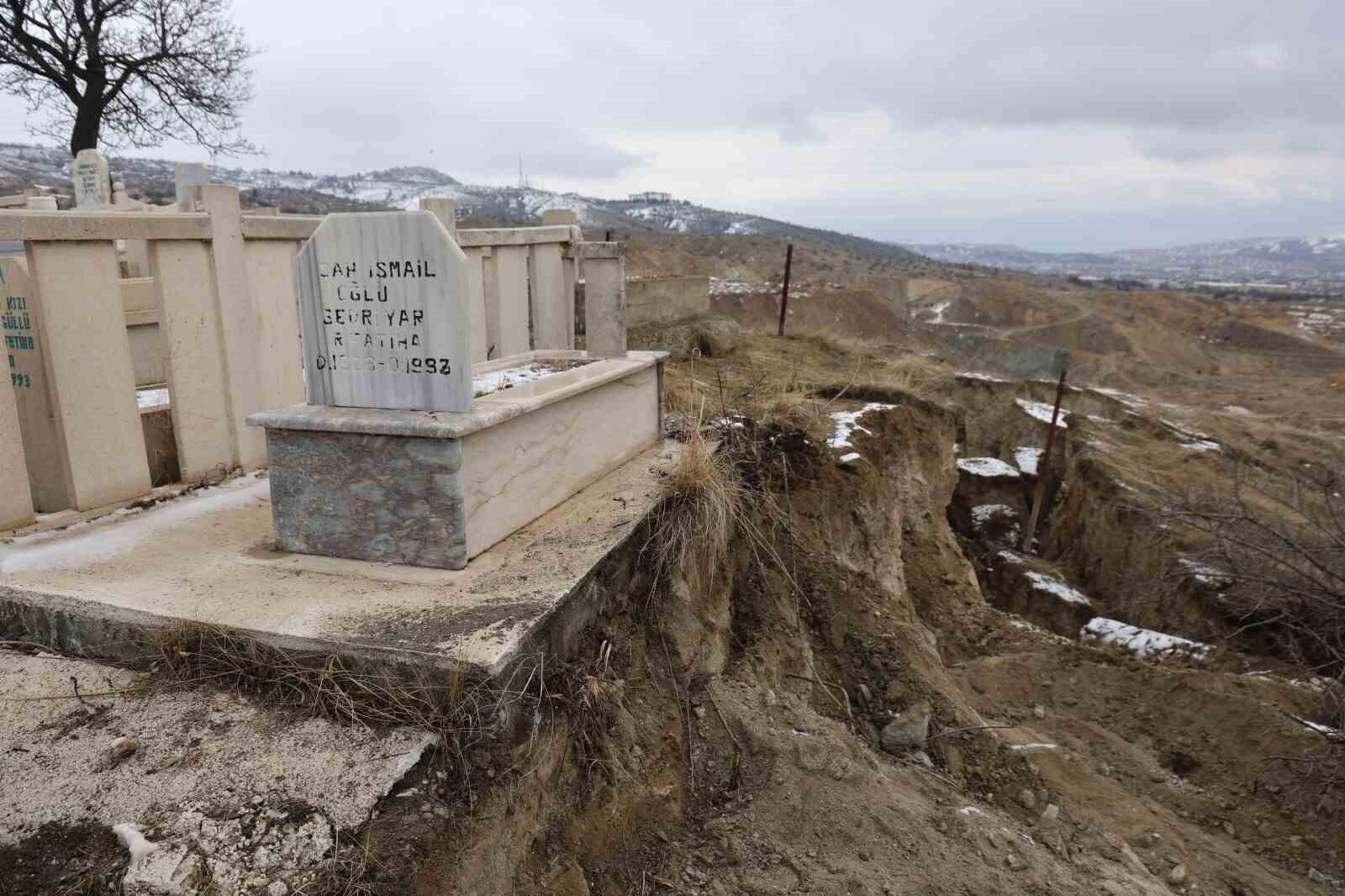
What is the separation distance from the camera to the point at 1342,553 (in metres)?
7.75

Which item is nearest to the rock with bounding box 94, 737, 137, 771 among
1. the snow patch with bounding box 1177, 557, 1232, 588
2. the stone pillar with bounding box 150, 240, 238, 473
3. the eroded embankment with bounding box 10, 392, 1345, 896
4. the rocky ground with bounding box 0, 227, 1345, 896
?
the rocky ground with bounding box 0, 227, 1345, 896

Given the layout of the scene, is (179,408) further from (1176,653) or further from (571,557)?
(1176,653)

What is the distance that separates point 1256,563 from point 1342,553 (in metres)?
0.82

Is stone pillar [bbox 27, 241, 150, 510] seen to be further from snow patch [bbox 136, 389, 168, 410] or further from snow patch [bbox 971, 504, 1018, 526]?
snow patch [bbox 971, 504, 1018, 526]

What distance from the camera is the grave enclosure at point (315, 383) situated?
3.61 metres

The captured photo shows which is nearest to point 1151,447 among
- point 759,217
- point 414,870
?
point 414,870

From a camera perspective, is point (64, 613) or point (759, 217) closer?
point (64, 613)

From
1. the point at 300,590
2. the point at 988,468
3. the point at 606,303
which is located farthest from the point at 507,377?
→ the point at 988,468

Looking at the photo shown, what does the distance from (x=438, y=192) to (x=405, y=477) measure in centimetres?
6629

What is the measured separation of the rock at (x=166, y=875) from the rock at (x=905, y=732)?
11.7 feet

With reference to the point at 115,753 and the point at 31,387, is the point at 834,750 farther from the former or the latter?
the point at 31,387

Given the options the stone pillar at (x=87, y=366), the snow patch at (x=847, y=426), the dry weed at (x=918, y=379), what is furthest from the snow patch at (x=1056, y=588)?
the stone pillar at (x=87, y=366)

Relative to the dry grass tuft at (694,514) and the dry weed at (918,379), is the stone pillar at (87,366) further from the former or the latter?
the dry weed at (918,379)

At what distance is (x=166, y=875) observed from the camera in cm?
220
